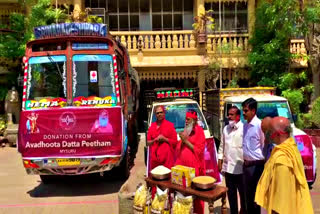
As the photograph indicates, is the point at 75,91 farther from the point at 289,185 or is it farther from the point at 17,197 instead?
the point at 289,185

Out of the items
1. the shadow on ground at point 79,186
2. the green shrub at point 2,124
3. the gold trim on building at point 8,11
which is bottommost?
the shadow on ground at point 79,186

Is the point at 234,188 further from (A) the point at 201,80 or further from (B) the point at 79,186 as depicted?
(A) the point at 201,80

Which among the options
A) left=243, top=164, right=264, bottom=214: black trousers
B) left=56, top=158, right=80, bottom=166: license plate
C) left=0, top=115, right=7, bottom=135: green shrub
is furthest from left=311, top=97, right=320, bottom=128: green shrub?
left=0, top=115, right=7, bottom=135: green shrub

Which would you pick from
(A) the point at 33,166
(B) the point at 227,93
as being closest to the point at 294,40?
(B) the point at 227,93

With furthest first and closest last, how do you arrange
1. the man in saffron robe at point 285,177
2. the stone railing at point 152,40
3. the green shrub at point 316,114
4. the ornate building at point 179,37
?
1. the stone railing at point 152,40
2. the ornate building at point 179,37
3. the green shrub at point 316,114
4. the man in saffron robe at point 285,177

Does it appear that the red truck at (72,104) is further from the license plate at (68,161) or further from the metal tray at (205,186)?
the metal tray at (205,186)

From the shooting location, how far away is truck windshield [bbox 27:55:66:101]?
6.20m

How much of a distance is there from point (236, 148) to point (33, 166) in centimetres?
385

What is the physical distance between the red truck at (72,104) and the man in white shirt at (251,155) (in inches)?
107

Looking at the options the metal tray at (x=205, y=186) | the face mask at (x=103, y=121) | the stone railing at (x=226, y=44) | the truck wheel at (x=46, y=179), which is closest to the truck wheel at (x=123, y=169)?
the face mask at (x=103, y=121)

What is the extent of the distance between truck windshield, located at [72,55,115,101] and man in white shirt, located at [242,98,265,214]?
3069 mm

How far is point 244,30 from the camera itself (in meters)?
14.5

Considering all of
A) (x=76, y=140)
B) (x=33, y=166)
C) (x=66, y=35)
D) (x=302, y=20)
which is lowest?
(x=33, y=166)

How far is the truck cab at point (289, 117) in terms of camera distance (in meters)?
5.71
